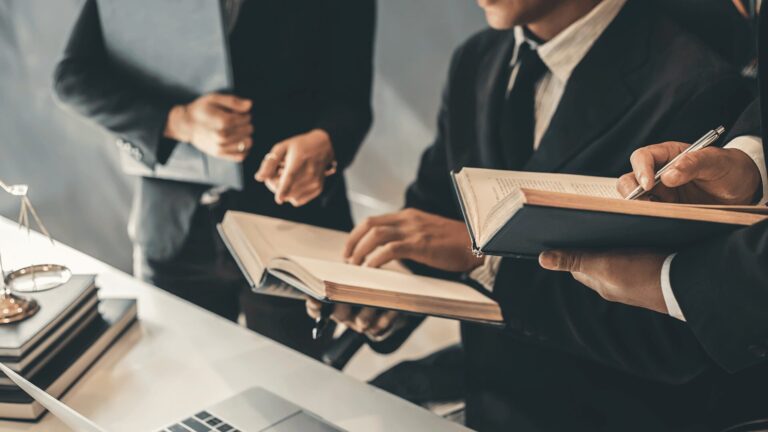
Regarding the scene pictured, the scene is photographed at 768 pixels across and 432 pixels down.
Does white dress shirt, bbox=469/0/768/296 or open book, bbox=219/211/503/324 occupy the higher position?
white dress shirt, bbox=469/0/768/296

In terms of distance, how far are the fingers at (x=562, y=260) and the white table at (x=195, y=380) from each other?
0.32m

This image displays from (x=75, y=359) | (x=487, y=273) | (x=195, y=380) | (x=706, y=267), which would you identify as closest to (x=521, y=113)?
(x=487, y=273)

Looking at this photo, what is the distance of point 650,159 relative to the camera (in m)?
0.97

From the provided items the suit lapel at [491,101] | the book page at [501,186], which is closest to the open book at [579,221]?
the book page at [501,186]

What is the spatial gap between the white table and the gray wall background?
1.79m

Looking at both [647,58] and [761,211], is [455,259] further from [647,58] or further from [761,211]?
[761,211]

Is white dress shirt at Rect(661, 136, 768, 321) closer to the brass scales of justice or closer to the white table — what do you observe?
the white table

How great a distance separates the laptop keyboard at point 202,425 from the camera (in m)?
1.08

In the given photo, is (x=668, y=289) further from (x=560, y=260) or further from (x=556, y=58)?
(x=556, y=58)

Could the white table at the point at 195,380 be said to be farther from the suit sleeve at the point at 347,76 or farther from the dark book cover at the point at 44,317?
the suit sleeve at the point at 347,76

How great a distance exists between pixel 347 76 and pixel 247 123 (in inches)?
13.6

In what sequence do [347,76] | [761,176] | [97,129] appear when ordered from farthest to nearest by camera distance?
[97,129] < [347,76] < [761,176]

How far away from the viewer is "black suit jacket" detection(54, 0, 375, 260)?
1811 millimetres

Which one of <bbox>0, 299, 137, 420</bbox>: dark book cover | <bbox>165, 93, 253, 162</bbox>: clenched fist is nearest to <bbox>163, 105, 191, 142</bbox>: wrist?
<bbox>165, 93, 253, 162</bbox>: clenched fist
